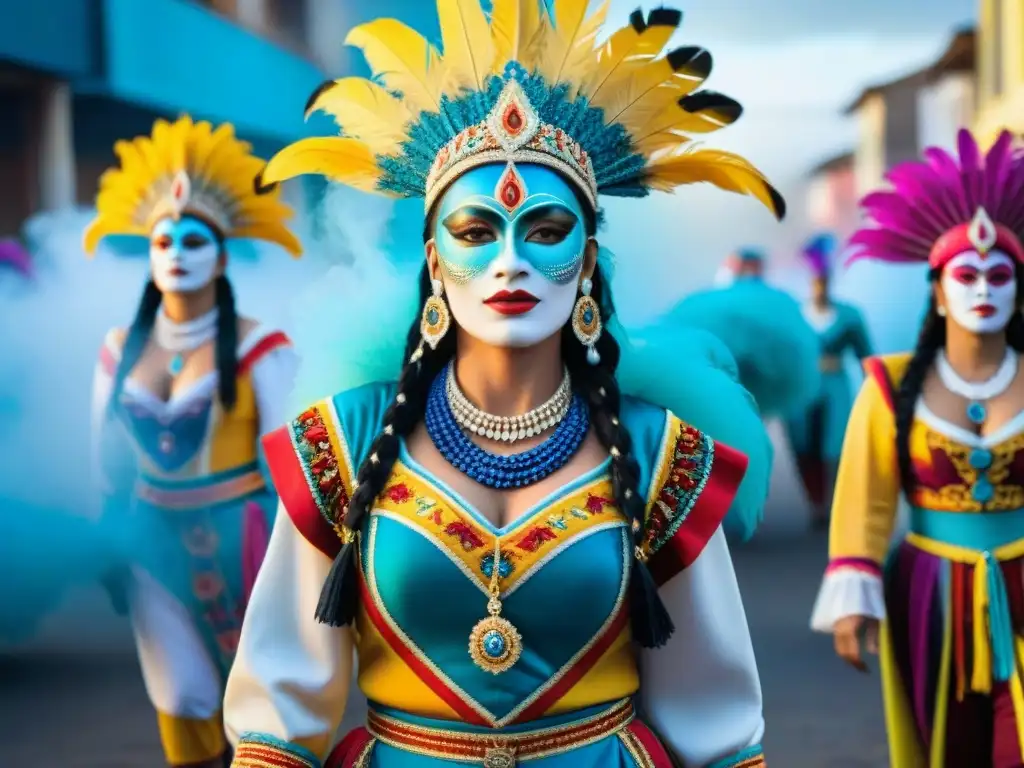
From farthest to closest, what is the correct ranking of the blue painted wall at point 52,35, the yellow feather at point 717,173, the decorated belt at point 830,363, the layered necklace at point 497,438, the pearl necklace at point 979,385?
1. the decorated belt at point 830,363
2. the blue painted wall at point 52,35
3. the pearl necklace at point 979,385
4. the yellow feather at point 717,173
5. the layered necklace at point 497,438

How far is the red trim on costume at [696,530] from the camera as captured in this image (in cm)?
305

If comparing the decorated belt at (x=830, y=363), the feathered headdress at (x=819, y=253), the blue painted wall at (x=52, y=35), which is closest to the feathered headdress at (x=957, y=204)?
the decorated belt at (x=830, y=363)

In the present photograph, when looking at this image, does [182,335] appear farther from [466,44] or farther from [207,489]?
[466,44]

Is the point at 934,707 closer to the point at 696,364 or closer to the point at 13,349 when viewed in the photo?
the point at 696,364

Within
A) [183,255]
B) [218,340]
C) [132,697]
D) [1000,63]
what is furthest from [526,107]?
[1000,63]

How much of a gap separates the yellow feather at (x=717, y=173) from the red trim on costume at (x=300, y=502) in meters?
0.89

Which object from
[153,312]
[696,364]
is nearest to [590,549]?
[696,364]

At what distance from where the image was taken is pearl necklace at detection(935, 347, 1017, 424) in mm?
5086

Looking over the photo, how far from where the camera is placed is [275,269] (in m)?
7.65

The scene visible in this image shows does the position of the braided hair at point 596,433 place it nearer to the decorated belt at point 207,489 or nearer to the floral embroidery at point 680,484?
the floral embroidery at point 680,484

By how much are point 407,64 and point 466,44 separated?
13 centimetres

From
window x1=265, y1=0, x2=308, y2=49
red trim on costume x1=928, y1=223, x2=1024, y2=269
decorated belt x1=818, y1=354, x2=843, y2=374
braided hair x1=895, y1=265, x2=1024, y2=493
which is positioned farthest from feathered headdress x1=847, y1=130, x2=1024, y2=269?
window x1=265, y1=0, x2=308, y2=49

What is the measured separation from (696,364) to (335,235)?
96 centimetres

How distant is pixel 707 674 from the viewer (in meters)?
3.10
